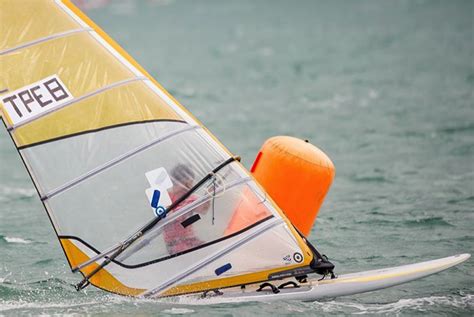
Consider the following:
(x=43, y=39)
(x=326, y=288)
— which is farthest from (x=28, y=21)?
(x=326, y=288)

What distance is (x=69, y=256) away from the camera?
22.4ft

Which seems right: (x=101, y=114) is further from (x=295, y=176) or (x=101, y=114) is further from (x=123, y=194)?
(x=295, y=176)

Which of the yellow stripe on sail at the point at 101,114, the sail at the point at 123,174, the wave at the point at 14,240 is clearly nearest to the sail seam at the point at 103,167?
the sail at the point at 123,174

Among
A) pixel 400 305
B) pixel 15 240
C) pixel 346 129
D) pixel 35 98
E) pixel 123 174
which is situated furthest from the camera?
pixel 346 129

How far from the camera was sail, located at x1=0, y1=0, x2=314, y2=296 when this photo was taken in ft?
22.1

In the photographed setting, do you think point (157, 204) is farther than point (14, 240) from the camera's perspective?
No

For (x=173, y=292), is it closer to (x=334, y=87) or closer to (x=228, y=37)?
(x=334, y=87)

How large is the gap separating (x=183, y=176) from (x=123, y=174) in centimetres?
46

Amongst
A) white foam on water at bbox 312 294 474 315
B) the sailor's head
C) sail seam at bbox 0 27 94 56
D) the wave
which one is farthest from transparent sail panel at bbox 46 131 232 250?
the wave

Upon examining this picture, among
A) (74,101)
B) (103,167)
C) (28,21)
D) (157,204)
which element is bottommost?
(157,204)

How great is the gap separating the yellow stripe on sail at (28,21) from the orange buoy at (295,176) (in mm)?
1906

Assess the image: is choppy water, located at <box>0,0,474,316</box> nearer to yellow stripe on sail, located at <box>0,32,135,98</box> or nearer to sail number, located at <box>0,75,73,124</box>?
sail number, located at <box>0,75,73,124</box>

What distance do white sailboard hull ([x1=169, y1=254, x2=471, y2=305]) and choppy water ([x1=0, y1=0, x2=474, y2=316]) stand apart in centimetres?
7

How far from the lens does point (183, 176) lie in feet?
22.5
